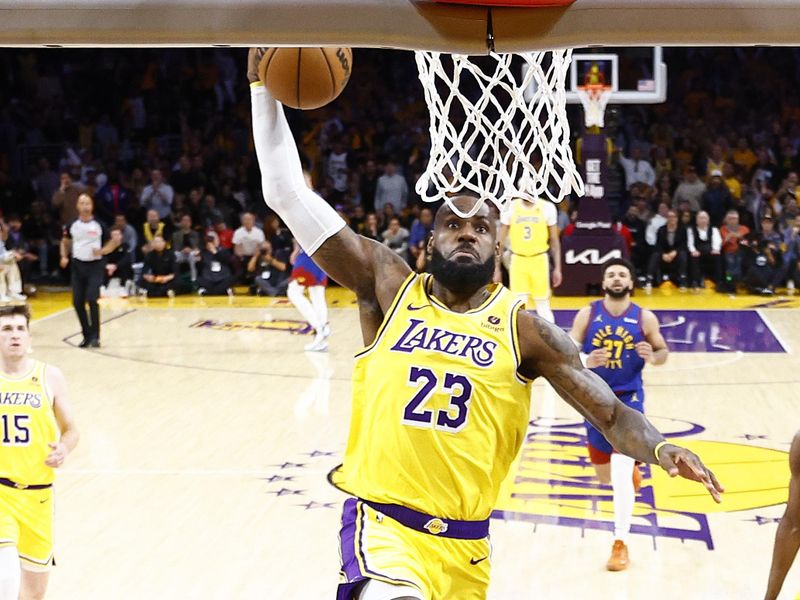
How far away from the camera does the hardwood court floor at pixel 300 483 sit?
22.2 feet

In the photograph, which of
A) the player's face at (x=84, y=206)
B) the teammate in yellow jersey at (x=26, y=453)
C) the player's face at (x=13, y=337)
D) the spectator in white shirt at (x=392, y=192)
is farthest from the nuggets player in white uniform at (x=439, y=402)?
the spectator in white shirt at (x=392, y=192)

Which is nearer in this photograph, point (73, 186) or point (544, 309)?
point (544, 309)

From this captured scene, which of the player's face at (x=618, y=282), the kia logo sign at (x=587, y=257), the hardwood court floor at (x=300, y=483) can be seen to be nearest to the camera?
the hardwood court floor at (x=300, y=483)

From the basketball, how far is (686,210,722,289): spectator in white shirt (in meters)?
13.6

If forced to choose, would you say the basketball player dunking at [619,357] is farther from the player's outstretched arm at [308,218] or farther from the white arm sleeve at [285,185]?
the white arm sleeve at [285,185]

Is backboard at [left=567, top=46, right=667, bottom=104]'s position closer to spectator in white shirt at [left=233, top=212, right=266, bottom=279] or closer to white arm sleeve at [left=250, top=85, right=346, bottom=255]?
spectator in white shirt at [left=233, top=212, right=266, bottom=279]

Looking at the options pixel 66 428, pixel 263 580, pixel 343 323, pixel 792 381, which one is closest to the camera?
pixel 66 428

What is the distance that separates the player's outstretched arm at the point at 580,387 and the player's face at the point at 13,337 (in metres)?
2.62

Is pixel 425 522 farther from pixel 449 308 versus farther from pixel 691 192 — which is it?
pixel 691 192

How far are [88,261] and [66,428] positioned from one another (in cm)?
758

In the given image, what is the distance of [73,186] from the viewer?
18844 millimetres

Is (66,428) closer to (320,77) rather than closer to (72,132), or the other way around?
(320,77)

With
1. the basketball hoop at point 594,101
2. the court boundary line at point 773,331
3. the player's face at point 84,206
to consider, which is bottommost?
the court boundary line at point 773,331

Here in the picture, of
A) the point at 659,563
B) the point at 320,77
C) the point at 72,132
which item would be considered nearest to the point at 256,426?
the point at 659,563
